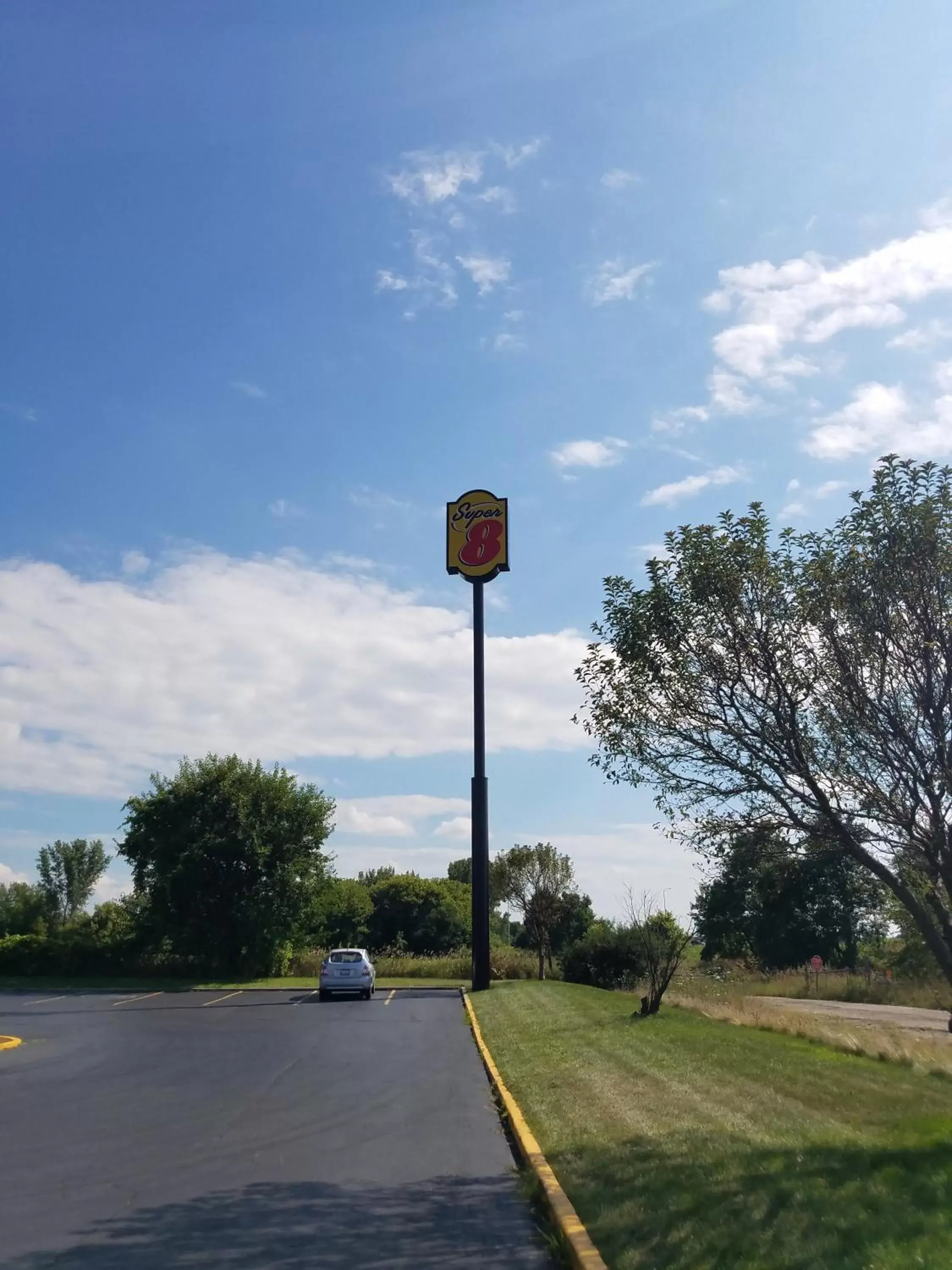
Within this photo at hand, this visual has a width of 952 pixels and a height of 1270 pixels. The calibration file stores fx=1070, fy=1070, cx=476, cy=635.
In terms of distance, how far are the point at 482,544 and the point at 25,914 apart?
44180mm

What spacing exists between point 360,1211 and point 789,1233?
9.94ft

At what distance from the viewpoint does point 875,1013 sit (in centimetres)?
3077

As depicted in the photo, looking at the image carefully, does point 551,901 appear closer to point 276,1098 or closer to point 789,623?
point 276,1098

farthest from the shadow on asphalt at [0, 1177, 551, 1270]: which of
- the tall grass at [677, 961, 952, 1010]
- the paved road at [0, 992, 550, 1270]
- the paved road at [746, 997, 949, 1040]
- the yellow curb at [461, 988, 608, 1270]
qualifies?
the tall grass at [677, 961, 952, 1010]

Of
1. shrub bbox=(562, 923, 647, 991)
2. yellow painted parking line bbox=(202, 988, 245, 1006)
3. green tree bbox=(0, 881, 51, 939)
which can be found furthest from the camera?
green tree bbox=(0, 881, 51, 939)

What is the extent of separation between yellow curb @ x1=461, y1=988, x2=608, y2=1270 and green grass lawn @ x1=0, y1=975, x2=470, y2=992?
973 inches

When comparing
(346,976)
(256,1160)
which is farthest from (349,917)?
(256,1160)

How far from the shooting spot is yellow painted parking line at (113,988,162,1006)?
3005cm

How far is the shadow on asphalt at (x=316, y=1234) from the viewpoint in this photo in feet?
21.1

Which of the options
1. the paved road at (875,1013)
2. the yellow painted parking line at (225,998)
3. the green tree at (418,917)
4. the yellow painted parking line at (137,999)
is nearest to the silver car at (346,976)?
the yellow painted parking line at (225,998)

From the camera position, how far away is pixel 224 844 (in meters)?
42.3

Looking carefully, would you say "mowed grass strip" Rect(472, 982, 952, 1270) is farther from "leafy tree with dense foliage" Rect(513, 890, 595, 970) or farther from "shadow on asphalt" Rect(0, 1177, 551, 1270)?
"leafy tree with dense foliage" Rect(513, 890, 595, 970)

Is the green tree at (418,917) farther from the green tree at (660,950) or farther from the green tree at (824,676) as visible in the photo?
the green tree at (824,676)

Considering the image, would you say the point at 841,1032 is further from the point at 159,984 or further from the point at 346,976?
the point at 159,984
